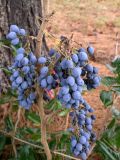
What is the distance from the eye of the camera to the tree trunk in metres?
2.38

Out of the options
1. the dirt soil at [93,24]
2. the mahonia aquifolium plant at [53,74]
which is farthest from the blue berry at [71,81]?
the dirt soil at [93,24]

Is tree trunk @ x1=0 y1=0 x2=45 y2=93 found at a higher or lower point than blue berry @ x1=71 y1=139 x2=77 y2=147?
higher

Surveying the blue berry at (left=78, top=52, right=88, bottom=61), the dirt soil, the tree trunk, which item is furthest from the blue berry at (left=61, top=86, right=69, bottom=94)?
the dirt soil

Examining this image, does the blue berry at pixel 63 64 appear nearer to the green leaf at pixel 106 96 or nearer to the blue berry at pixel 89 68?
the blue berry at pixel 89 68

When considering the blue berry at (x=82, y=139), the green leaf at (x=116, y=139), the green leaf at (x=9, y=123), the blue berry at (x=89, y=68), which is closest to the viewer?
the blue berry at (x=89, y=68)

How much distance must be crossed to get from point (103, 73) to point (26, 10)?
1.14 metres

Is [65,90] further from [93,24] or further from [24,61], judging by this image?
[93,24]

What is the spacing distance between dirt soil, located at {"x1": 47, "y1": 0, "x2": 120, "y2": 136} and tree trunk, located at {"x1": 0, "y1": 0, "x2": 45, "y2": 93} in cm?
110

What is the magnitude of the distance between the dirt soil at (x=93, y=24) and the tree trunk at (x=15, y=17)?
1098mm

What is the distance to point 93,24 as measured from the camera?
480cm

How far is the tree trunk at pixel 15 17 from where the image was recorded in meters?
2.38

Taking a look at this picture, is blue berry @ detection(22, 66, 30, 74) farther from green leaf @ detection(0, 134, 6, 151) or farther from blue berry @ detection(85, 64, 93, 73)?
green leaf @ detection(0, 134, 6, 151)

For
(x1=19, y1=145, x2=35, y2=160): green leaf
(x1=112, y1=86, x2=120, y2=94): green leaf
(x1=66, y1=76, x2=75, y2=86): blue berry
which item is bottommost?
(x1=19, y1=145, x2=35, y2=160): green leaf

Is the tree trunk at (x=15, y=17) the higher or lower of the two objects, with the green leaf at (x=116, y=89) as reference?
higher
